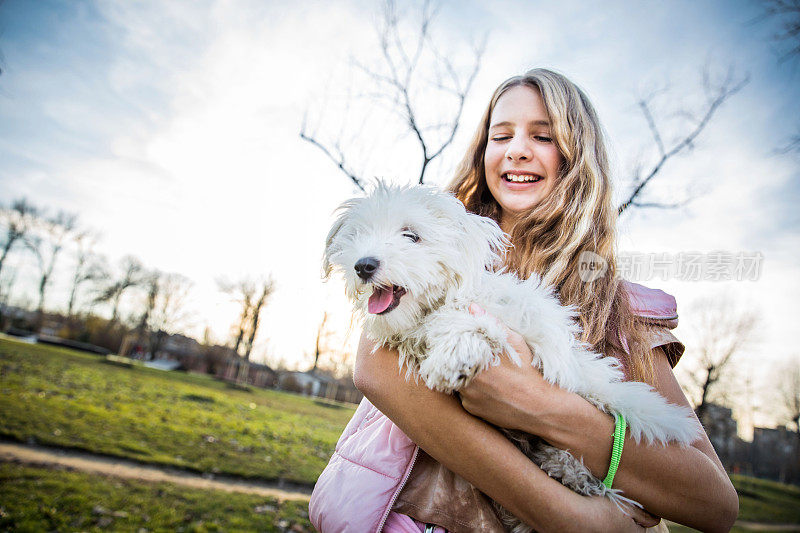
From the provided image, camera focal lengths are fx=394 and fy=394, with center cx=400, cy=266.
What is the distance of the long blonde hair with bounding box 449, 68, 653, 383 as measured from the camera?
205cm

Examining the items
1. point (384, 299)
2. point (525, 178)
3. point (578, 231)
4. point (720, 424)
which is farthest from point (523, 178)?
point (720, 424)

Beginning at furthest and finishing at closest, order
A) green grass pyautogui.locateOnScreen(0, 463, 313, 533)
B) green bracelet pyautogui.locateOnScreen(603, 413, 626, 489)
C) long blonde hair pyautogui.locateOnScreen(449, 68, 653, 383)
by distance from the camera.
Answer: green grass pyautogui.locateOnScreen(0, 463, 313, 533) < long blonde hair pyautogui.locateOnScreen(449, 68, 653, 383) < green bracelet pyautogui.locateOnScreen(603, 413, 626, 489)

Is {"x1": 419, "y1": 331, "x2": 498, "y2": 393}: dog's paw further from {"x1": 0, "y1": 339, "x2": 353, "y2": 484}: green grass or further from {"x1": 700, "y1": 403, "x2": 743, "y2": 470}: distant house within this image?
{"x1": 700, "y1": 403, "x2": 743, "y2": 470}: distant house

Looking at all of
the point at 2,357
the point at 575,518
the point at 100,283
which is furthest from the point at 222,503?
the point at 100,283

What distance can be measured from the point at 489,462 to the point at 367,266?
92 centimetres

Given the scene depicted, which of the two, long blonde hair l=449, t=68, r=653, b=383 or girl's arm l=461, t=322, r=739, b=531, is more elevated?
long blonde hair l=449, t=68, r=653, b=383

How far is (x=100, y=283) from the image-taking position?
2030 inches

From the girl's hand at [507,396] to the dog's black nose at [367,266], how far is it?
2.04ft

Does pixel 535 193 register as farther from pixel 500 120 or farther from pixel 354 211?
pixel 354 211

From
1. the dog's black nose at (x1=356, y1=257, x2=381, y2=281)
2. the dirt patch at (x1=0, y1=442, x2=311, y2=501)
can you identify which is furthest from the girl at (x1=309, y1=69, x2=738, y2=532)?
the dirt patch at (x1=0, y1=442, x2=311, y2=501)

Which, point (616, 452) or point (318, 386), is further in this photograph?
point (318, 386)

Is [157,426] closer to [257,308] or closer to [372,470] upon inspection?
[372,470]

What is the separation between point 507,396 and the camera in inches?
60.6

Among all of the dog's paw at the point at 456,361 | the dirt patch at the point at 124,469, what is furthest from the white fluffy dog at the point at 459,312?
the dirt patch at the point at 124,469
